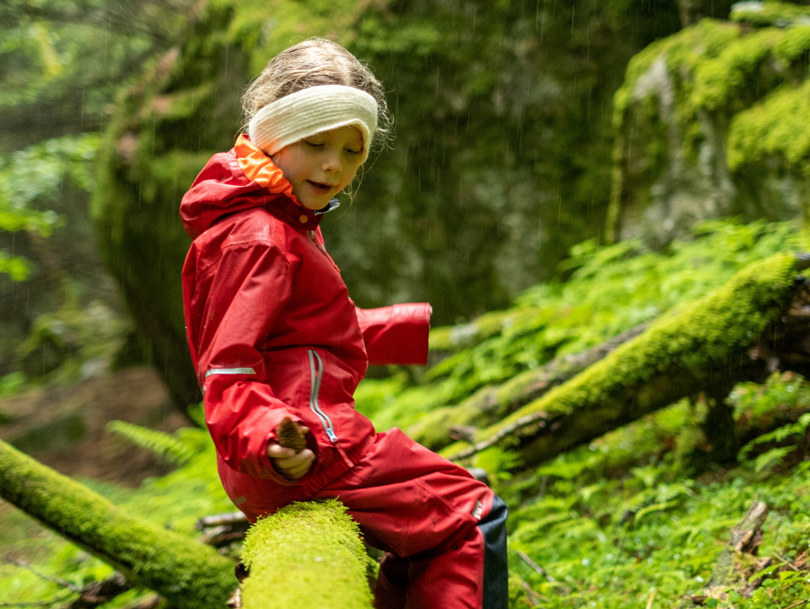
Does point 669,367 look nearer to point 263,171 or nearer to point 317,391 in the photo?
point 317,391

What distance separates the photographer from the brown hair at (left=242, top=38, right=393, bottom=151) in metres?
2.25

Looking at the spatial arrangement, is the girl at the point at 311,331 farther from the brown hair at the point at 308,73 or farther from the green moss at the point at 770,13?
the green moss at the point at 770,13

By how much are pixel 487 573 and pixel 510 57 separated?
22.0 ft

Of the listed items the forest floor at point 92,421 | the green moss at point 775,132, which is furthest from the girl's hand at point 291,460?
the forest floor at point 92,421

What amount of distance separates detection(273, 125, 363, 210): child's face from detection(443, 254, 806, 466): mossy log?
2.12m

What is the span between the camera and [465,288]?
7.98 metres

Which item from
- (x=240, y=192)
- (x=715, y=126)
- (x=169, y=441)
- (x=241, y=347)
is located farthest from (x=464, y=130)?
(x=241, y=347)

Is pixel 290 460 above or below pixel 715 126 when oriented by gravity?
below

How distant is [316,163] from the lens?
222 cm

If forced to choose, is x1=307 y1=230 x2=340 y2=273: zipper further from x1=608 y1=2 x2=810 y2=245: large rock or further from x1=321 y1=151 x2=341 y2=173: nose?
x1=608 y1=2 x2=810 y2=245: large rock

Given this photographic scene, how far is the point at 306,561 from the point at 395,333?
1.21m

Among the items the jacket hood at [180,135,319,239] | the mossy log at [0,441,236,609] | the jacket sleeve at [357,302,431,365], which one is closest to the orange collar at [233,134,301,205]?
the jacket hood at [180,135,319,239]

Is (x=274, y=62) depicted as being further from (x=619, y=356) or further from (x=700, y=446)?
(x=700, y=446)

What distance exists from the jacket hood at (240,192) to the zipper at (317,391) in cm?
47
